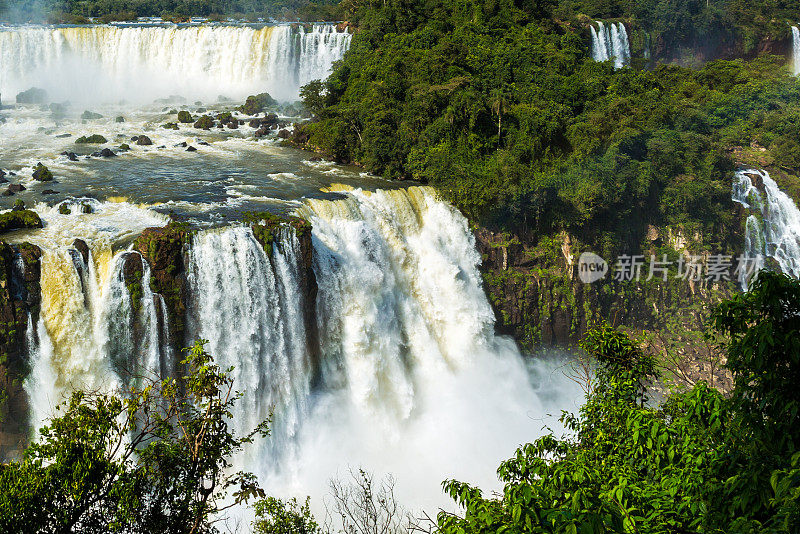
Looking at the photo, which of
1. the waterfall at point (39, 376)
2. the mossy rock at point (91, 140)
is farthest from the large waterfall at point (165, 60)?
the waterfall at point (39, 376)

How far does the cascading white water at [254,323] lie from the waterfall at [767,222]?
17.9 m

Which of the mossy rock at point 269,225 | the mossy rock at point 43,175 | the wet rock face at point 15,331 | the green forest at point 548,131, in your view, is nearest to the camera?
the wet rock face at point 15,331

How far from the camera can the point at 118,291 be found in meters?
13.6

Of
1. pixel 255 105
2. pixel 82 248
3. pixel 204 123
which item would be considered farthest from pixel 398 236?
pixel 255 105

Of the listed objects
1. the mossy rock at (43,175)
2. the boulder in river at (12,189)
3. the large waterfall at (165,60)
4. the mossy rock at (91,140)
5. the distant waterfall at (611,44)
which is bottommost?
the boulder in river at (12,189)

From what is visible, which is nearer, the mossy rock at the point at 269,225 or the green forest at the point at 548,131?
the mossy rock at the point at 269,225

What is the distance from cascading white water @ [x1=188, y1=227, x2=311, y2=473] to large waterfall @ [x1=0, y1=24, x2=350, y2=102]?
22.4 metres

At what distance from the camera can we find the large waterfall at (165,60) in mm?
35188

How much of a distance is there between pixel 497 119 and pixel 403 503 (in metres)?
14.5

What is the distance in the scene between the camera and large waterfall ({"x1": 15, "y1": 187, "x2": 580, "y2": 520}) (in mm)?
13633

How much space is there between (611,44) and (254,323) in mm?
33418

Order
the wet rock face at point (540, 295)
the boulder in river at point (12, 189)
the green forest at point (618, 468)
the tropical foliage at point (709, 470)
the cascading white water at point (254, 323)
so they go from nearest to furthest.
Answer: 1. the tropical foliage at point (709, 470)
2. the green forest at point (618, 468)
3. the cascading white water at point (254, 323)
4. the boulder in river at point (12, 189)
5. the wet rock face at point (540, 295)

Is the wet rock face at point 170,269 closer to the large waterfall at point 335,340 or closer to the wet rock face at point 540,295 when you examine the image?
the large waterfall at point 335,340

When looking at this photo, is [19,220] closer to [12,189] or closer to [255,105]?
[12,189]
